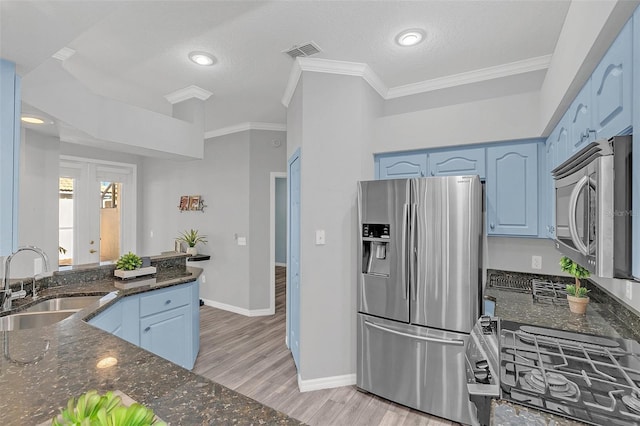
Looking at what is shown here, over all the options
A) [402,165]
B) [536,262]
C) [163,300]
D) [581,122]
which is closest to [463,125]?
[402,165]

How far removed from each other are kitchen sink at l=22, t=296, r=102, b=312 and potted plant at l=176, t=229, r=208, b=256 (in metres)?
2.52

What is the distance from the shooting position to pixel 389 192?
2.41m

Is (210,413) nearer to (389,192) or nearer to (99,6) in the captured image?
(99,6)

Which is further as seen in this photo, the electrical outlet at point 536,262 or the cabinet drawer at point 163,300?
the electrical outlet at point 536,262

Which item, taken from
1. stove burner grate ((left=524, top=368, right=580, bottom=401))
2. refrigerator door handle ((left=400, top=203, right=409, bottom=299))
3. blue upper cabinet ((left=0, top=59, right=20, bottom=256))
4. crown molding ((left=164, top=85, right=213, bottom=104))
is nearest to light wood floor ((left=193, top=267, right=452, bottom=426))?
refrigerator door handle ((left=400, top=203, right=409, bottom=299))

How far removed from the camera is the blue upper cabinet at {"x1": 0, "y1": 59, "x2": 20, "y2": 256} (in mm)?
1466

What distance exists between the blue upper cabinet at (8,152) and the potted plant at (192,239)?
10.6ft

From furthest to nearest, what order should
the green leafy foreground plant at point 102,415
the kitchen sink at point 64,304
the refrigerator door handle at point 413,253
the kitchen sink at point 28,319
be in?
the refrigerator door handle at point 413,253
the kitchen sink at point 64,304
the kitchen sink at point 28,319
the green leafy foreground plant at point 102,415

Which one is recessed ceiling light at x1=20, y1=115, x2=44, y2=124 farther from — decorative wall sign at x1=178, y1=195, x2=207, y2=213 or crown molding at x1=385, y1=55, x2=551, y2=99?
crown molding at x1=385, y1=55, x2=551, y2=99

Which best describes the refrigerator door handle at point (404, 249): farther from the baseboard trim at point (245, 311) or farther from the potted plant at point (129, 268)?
the baseboard trim at point (245, 311)

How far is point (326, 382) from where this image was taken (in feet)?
8.52

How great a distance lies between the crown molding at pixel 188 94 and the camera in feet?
10.6

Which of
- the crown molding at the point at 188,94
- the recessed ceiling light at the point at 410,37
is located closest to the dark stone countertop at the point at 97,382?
the recessed ceiling light at the point at 410,37

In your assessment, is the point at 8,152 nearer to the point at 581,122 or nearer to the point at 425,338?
the point at 425,338
